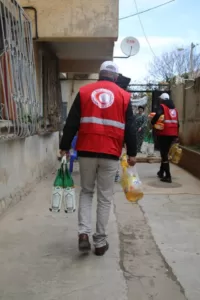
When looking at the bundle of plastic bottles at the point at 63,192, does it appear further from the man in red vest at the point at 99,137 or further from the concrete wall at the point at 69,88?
the concrete wall at the point at 69,88

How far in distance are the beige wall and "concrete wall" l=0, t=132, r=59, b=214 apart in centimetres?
207

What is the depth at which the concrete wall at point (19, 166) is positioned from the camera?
17.1ft

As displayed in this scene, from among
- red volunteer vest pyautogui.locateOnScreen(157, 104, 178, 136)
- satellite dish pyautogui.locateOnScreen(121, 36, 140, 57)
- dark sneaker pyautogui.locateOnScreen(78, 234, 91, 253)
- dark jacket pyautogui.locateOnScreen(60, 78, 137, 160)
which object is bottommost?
dark sneaker pyautogui.locateOnScreen(78, 234, 91, 253)

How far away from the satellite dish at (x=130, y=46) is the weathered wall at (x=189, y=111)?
1953 millimetres

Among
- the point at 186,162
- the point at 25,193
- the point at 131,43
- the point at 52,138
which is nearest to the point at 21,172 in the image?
the point at 25,193

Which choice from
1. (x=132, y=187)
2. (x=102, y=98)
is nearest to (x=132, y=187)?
(x=132, y=187)

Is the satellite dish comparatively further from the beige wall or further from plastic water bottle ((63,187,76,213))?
plastic water bottle ((63,187,76,213))

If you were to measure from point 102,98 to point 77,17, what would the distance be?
3.94 metres

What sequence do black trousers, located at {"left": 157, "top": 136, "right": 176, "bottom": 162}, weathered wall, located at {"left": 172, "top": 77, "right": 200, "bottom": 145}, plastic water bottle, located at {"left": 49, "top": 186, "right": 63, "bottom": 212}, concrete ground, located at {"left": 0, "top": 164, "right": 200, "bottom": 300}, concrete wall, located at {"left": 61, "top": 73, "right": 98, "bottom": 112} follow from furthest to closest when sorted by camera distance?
1. concrete wall, located at {"left": 61, "top": 73, "right": 98, "bottom": 112}
2. weathered wall, located at {"left": 172, "top": 77, "right": 200, "bottom": 145}
3. black trousers, located at {"left": 157, "top": 136, "right": 176, "bottom": 162}
4. plastic water bottle, located at {"left": 49, "top": 186, "right": 63, "bottom": 212}
5. concrete ground, located at {"left": 0, "top": 164, "right": 200, "bottom": 300}

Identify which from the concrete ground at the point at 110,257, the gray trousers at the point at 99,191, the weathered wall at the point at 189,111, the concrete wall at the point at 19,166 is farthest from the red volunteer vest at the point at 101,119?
the weathered wall at the point at 189,111

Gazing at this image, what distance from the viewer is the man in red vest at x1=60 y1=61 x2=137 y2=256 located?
3.66 metres

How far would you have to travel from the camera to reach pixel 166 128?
311 inches

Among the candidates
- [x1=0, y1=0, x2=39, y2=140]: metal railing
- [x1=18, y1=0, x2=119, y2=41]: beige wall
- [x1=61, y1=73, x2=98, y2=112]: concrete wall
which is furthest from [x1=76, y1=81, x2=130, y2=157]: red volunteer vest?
[x1=61, y1=73, x2=98, y2=112]: concrete wall

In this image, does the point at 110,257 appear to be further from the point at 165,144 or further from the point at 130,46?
the point at 130,46
